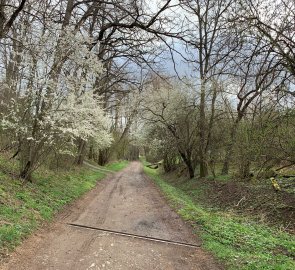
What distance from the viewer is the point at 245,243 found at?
6844 mm

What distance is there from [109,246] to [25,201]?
321 cm

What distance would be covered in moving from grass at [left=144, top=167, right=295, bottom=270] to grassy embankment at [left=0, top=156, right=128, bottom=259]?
3.76 m

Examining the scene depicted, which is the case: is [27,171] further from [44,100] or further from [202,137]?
[202,137]

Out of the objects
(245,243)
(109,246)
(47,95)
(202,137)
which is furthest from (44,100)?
(202,137)

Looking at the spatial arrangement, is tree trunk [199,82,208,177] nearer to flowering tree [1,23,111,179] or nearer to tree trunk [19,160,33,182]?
flowering tree [1,23,111,179]

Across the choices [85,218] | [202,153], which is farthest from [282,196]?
[202,153]

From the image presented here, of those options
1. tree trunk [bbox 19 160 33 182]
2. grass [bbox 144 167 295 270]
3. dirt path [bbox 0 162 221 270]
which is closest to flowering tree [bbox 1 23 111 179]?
tree trunk [bbox 19 160 33 182]

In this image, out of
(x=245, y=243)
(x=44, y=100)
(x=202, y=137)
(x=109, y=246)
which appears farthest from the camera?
(x=202, y=137)

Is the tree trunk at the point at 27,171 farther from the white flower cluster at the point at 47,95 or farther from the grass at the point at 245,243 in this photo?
the grass at the point at 245,243

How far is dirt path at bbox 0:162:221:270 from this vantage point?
5.21 m

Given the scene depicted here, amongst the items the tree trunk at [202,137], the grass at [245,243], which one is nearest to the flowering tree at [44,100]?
the grass at [245,243]

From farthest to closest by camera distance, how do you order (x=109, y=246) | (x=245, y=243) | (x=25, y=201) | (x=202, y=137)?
(x=202, y=137)
(x=25, y=201)
(x=245, y=243)
(x=109, y=246)

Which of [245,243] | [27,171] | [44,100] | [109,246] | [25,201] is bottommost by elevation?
[109,246]

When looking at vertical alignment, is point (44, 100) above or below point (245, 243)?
above
